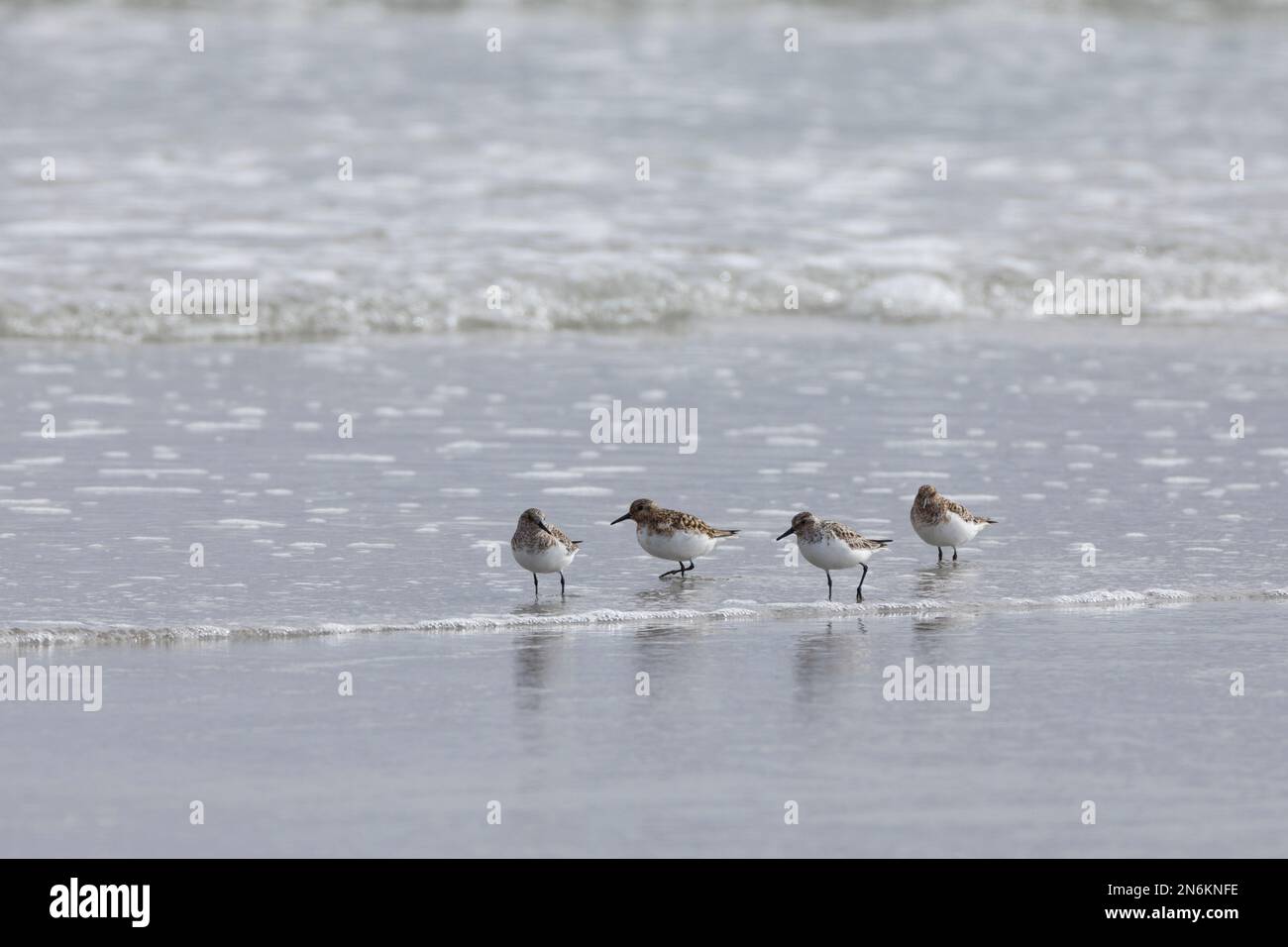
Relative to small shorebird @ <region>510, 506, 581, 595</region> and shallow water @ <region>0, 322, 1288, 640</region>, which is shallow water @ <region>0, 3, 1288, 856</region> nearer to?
shallow water @ <region>0, 322, 1288, 640</region>

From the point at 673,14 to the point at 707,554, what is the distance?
93.1ft

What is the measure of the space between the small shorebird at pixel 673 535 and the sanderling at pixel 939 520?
119 centimetres

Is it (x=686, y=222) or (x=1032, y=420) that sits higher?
(x=686, y=222)

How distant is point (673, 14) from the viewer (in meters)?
37.9

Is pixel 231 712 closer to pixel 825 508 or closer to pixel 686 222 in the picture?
pixel 825 508
